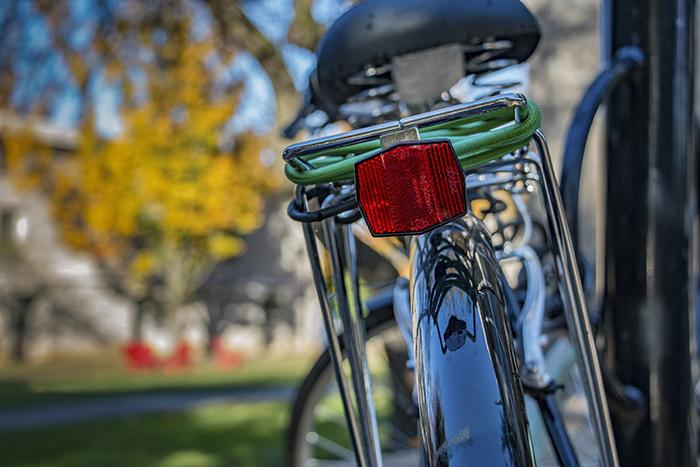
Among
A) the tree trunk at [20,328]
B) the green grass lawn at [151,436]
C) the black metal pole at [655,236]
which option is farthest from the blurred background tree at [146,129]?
the black metal pole at [655,236]

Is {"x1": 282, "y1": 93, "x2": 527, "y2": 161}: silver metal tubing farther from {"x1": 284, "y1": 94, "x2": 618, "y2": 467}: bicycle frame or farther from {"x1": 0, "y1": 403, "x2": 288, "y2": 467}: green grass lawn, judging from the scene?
{"x1": 0, "y1": 403, "x2": 288, "y2": 467}: green grass lawn

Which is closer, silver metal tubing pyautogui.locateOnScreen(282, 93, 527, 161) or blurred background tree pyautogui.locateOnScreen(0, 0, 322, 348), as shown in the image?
silver metal tubing pyautogui.locateOnScreen(282, 93, 527, 161)

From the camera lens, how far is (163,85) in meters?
11.3

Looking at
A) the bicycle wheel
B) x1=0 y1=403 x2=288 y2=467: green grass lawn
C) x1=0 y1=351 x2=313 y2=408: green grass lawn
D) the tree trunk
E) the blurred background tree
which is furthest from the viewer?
the tree trunk

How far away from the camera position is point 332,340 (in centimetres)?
92

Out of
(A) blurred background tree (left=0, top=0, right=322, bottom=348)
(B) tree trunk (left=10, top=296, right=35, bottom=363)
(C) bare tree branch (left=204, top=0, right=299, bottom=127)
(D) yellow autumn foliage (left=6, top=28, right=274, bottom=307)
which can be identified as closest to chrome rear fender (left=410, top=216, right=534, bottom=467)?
(A) blurred background tree (left=0, top=0, right=322, bottom=348)

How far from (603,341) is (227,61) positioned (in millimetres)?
7162

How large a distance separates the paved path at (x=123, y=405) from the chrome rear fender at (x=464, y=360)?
5290 millimetres

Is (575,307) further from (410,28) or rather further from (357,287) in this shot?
(410,28)

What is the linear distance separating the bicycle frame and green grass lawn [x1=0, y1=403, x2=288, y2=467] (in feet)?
9.40

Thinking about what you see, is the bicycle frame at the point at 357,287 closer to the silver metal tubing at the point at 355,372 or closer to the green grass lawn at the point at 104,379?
the silver metal tubing at the point at 355,372

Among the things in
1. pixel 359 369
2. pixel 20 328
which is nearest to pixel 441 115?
pixel 359 369

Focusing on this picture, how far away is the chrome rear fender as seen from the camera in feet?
2.47

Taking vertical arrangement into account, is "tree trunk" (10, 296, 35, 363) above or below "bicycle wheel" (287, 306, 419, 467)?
below
